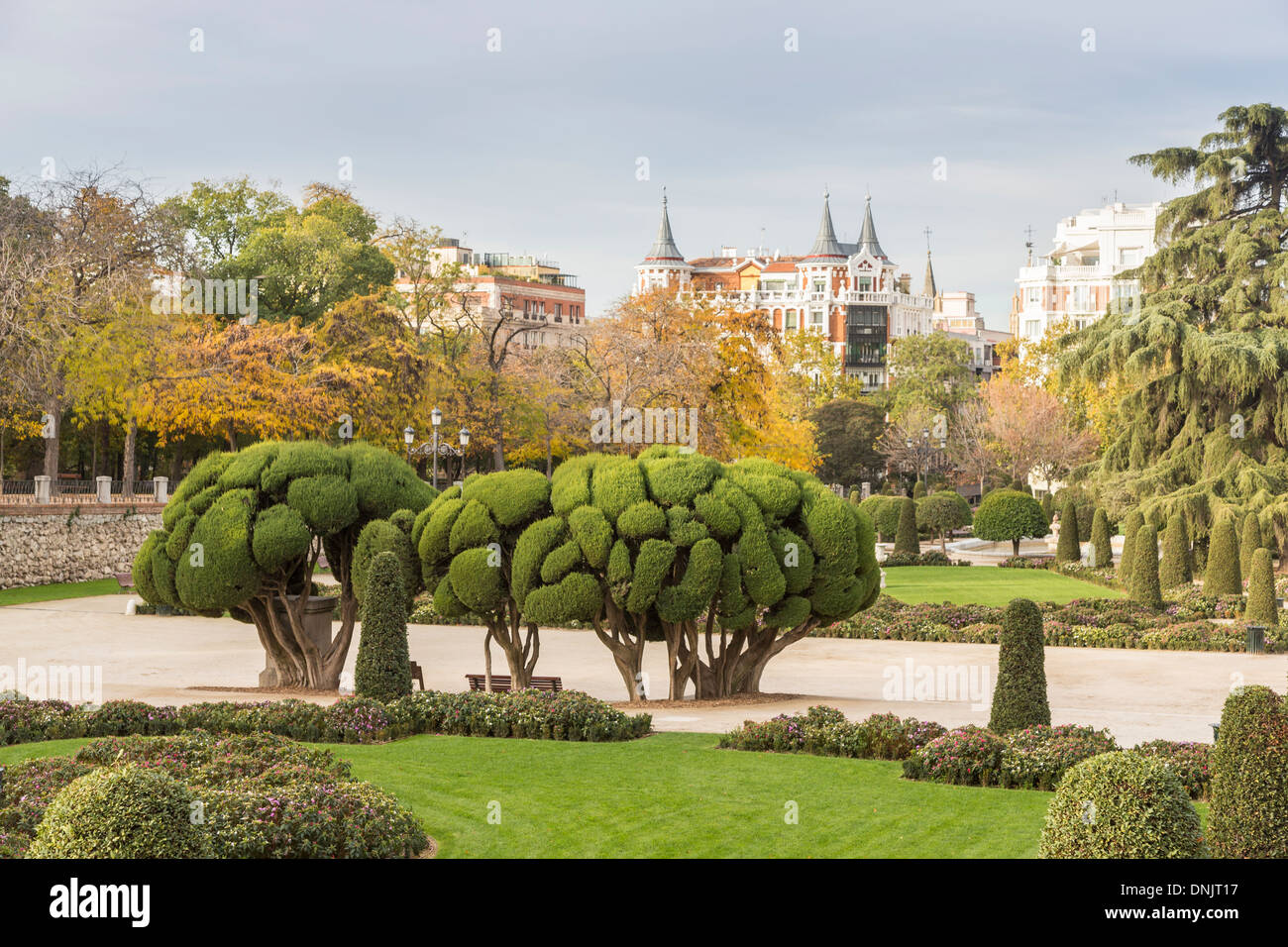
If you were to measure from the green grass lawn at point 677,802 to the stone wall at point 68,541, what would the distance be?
21.6m

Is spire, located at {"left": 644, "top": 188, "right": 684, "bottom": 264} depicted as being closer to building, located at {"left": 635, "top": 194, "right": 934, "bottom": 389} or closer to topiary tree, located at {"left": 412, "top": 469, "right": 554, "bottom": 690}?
building, located at {"left": 635, "top": 194, "right": 934, "bottom": 389}

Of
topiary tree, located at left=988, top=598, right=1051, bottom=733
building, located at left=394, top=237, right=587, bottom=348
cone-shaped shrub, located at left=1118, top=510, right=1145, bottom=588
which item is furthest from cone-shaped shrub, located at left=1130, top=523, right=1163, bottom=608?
building, located at left=394, top=237, right=587, bottom=348

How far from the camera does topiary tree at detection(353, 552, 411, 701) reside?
1464 cm

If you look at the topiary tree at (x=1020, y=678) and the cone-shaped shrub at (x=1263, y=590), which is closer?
the topiary tree at (x=1020, y=678)

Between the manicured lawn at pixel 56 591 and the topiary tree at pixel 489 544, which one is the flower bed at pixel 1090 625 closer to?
the topiary tree at pixel 489 544

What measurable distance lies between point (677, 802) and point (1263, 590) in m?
17.3

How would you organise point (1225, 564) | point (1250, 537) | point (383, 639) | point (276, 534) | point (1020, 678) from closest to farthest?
point (1020, 678) → point (383, 639) → point (276, 534) → point (1225, 564) → point (1250, 537)

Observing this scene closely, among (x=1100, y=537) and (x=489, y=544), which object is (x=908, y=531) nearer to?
(x=1100, y=537)

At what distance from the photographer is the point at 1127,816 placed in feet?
23.6

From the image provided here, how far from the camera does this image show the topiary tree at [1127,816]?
715 cm

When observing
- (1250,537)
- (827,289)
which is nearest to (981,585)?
(1250,537)

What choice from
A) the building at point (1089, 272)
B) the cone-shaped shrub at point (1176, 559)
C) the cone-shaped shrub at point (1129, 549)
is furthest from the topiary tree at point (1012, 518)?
the building at point (1089, 272)
